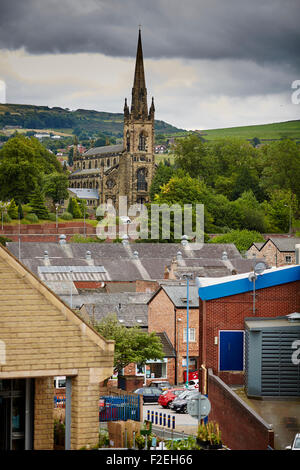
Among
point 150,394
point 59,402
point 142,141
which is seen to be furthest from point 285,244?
point 142,141

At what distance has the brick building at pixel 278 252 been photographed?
87.9 meters

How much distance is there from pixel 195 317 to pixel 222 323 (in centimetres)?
2230

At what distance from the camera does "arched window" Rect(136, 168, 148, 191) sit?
190062 mm

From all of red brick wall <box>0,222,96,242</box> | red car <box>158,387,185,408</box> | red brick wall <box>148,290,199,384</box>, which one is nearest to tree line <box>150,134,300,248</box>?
red brick wall <box>0,222,96,242</box>

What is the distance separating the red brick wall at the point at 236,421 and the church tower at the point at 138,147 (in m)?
163

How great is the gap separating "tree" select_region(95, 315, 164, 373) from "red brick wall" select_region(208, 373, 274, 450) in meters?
18.5

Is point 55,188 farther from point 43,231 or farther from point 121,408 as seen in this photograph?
point 121,408

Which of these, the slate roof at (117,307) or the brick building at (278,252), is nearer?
the slate roof at (117,307)

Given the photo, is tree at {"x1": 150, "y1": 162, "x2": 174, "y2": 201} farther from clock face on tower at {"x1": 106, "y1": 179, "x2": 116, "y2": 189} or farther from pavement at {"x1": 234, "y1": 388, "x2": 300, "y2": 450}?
pavement at {"x1": 234, "y1": 388, "x2": 300, "y2": 450}

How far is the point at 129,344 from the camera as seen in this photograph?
44250mm

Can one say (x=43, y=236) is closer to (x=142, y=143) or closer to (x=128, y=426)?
(x=142, y=143)

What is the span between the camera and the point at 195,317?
48406 mm

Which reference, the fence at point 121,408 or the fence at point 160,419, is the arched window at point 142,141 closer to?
the fence at point 160,419

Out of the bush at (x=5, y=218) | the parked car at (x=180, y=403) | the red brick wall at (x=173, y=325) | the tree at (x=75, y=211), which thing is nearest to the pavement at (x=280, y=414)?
the parked car at (x=180, y=403)
